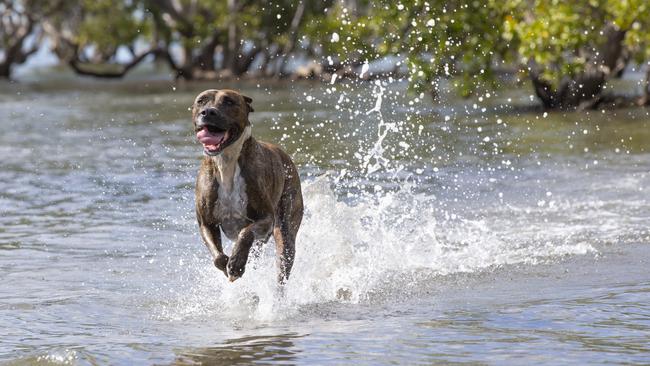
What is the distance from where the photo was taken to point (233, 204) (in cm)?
856

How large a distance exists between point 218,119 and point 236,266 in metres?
0.92

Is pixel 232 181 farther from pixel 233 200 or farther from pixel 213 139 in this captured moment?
pixel 213 139

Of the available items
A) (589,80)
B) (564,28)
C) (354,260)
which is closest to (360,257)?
(354,260)

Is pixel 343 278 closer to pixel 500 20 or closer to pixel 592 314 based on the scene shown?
pixel 592 314

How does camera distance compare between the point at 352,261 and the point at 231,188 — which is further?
the point at 352,261

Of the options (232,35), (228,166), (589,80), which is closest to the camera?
(228,166)

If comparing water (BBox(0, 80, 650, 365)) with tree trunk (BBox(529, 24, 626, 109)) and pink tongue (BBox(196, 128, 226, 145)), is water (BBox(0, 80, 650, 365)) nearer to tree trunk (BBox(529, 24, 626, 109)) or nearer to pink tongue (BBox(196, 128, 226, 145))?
pink tongue (BBox(196, 128, 226, 145))

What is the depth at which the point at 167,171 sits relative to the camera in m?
16.6

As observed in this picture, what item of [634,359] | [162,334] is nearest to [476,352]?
[634,359]

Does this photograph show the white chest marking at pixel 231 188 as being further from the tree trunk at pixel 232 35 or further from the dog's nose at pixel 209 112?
the tree trunk at pixel 232 35

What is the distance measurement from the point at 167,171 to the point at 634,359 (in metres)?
10.2

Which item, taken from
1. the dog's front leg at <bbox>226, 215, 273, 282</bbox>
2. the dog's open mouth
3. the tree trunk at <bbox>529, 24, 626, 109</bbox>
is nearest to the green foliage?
the tree trunk at <bbox>529, 24, 626, 109</bbox>

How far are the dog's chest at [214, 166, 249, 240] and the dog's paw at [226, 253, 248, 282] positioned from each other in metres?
0.32

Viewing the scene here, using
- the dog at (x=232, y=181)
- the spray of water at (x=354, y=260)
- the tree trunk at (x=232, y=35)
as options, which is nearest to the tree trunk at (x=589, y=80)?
the spray of water at (x=354, y=260)
